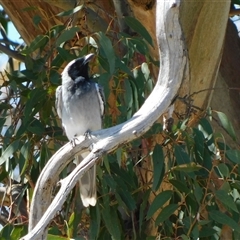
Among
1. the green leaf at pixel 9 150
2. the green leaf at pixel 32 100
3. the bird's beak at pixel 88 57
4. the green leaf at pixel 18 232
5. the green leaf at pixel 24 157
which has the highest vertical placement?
the bird's beak at pixel 88 57

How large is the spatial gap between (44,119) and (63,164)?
3.29 feet

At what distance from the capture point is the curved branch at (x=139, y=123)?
2758 mm

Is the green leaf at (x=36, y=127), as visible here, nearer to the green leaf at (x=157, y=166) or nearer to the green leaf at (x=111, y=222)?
the green leaf at (x=111, y=222)

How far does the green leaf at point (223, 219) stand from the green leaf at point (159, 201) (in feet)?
0.66

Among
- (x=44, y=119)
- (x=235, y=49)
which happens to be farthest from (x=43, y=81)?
(x=235, y=49)

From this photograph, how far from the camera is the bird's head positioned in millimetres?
3635

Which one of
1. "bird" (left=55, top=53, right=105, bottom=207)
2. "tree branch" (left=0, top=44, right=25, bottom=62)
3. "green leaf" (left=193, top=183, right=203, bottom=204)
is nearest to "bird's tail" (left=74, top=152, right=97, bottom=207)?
"bird" (left=55, top=53, right=105, bottom=207)

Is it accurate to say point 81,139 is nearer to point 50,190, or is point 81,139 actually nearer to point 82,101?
point 50,190

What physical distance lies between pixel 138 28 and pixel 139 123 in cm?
97

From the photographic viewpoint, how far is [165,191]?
3537 mm

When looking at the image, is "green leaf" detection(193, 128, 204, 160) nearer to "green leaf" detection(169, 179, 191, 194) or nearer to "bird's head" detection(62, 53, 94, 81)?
"green leaf" detection(169, 179, 191, 194)

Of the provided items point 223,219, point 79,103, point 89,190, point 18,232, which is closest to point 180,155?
point 223,219

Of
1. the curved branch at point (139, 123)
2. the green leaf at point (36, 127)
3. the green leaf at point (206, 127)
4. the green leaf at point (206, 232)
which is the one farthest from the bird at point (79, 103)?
the curved branch at point (139, 123)

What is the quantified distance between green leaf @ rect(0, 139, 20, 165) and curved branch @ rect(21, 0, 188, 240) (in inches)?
30.5
